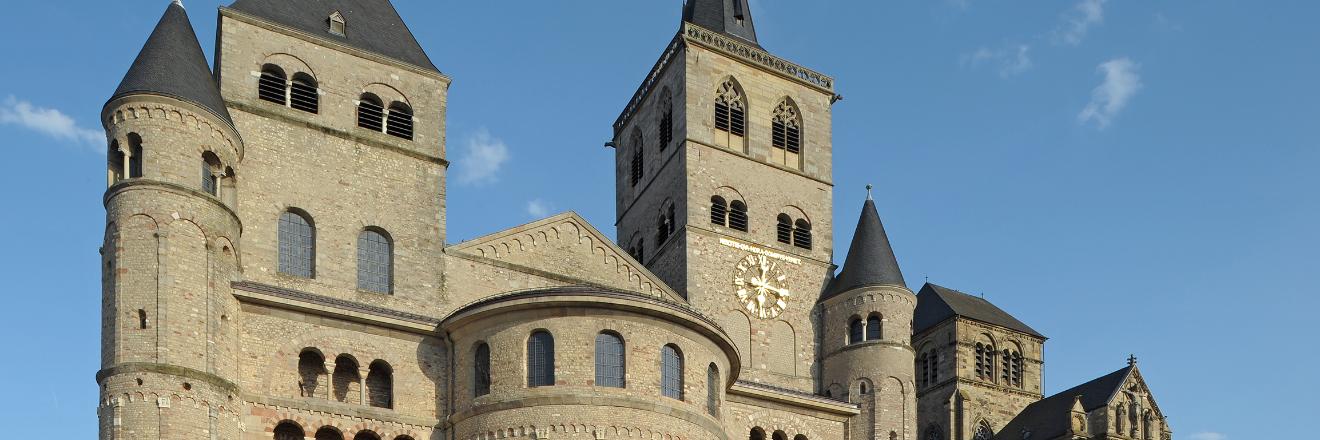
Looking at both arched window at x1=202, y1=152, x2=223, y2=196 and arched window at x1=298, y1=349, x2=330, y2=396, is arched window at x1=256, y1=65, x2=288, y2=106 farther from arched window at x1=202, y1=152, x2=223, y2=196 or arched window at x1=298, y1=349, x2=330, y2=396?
arched window at x1=298, y1=349, x2=330, y2=396

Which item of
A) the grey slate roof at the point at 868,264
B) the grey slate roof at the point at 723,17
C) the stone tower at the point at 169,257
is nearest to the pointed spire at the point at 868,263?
the grey slate roof at the point at 868,264

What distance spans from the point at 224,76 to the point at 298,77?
91.1 inches

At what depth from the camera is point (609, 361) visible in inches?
1692

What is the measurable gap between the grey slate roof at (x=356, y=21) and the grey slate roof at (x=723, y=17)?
1331 centimetres

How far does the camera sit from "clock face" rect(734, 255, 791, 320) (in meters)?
54.1

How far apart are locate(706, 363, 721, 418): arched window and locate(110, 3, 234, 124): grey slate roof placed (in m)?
14.6

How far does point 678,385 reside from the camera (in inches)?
1731

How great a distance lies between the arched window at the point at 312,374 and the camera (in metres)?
43.3

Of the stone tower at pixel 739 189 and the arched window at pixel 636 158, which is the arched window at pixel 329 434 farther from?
the arched window at pixel 636 158

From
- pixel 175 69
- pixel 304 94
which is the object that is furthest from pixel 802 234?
pixel 175 69

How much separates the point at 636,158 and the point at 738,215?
752cm

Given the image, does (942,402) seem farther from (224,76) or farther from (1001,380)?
(224,76)

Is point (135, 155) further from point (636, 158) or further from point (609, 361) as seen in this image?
point (636, 158)

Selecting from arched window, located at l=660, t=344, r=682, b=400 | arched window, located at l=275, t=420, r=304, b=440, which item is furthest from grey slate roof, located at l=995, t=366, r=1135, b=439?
arched window, located at l=275, t=420, r=304, b=440
